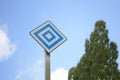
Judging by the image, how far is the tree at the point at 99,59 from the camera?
89.9ft

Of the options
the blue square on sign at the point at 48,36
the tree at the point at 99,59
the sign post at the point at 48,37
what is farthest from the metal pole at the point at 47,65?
the tree at the point at 99,59

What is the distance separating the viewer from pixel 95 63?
2759 cm

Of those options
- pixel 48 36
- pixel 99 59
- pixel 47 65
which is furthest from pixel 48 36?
pixel 99 59

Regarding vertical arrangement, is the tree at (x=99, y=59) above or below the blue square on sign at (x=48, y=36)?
above

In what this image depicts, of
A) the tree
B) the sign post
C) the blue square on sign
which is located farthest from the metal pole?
the tree

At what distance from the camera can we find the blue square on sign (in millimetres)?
3971

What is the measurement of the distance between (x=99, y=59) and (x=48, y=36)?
2418cm

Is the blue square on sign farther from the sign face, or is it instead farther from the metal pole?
the metal pole

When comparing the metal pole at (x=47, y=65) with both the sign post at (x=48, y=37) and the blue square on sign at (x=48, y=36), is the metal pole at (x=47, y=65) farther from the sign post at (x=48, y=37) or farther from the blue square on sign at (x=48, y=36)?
the blue square on sign at (x=48, y=36)

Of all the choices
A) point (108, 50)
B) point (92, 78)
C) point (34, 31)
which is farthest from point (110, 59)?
point (34, 31)

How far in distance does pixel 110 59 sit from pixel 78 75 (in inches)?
140

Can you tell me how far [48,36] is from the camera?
4.00m

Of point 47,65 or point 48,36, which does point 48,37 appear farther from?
point 47,65

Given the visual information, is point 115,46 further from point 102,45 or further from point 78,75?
point 78,75
